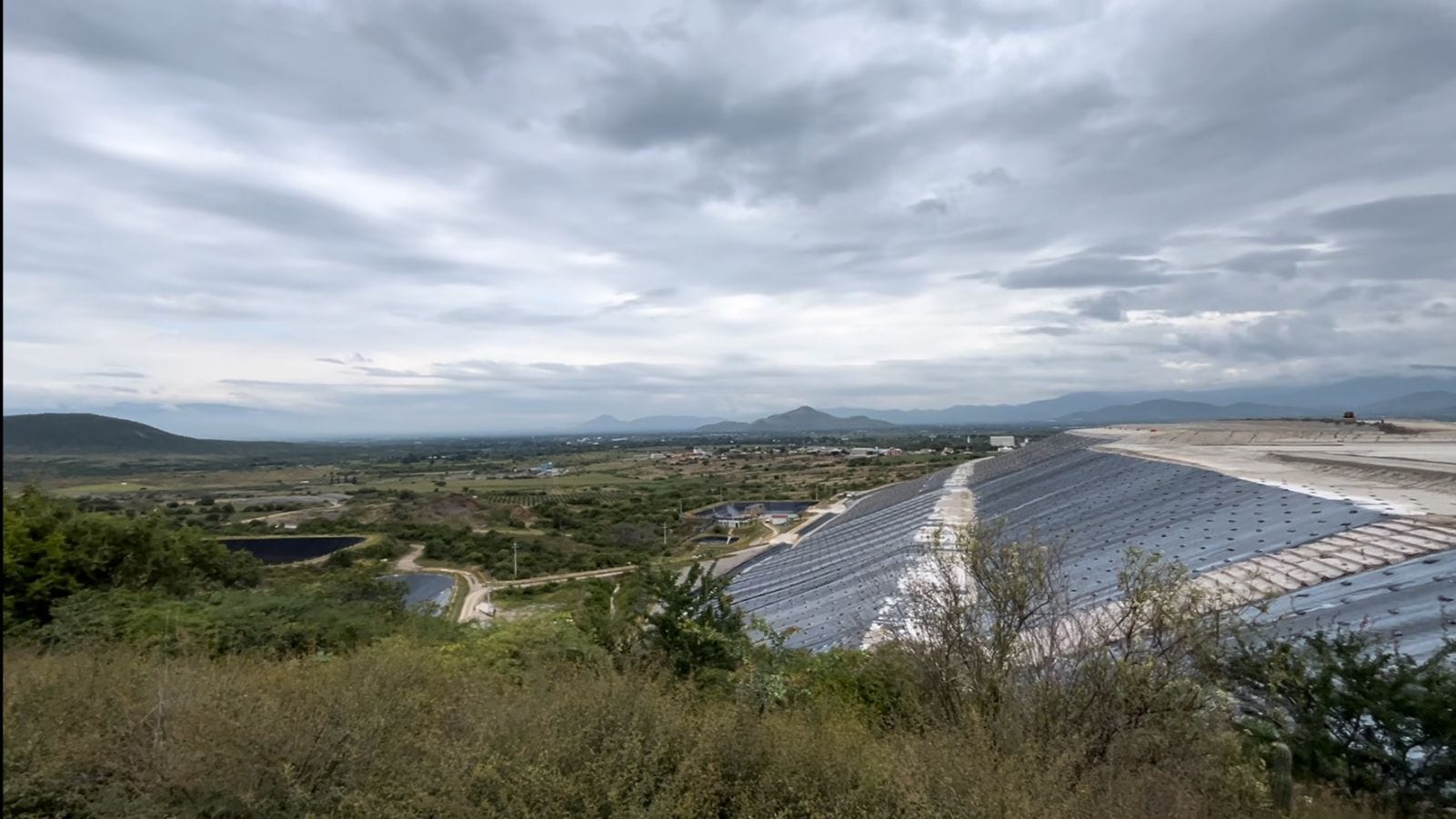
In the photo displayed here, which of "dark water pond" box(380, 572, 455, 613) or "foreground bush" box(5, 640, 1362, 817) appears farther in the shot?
"dark water pond" box(380, 572, 455, 613)

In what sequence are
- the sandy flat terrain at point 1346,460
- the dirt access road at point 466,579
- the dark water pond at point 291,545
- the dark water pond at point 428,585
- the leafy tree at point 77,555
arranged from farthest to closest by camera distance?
the dark water pond at point 291,545 → the dark water pond at point 428,585 → the dirt access road at point 466,579 → the sandy flat terrain at point 1346,460 → the leafy tree at point 77,555

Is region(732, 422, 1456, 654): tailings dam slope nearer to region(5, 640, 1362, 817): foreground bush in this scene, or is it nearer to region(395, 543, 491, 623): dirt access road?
region(5, 640, 1362, 817): foreground bush

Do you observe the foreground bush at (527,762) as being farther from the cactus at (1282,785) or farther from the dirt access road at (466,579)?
the dirt access road at (466,579)

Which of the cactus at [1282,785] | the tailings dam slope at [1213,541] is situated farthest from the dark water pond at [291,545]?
the cactus at [1282,785]

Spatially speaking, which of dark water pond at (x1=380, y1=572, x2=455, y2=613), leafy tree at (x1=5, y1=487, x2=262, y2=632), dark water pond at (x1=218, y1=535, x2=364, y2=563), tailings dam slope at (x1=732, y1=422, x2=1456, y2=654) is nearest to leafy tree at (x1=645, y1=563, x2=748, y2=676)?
tailings dam slope at (x1=732, y1=422, x2=1456, y2=654)

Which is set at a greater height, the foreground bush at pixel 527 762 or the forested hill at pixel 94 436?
the forested hill at pixel 94 436

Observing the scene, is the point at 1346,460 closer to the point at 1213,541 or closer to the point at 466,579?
the point at 1213,541
